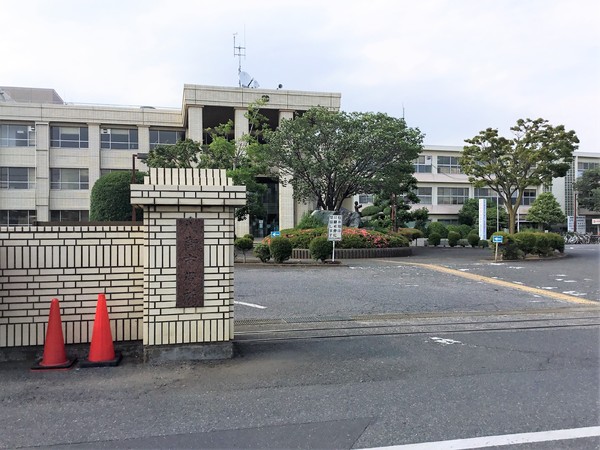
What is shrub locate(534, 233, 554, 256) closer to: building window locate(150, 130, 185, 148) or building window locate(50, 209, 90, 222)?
building window locate(150, 130, 185, 148)

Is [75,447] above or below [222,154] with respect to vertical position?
below

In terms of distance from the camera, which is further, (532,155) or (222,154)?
(532,155)

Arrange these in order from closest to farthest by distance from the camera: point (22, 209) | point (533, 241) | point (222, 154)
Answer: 1. point (533, 241)
2. point (222, 154)
3. point (22, 209)

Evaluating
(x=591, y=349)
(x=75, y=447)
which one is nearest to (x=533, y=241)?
(x=591, y=349)

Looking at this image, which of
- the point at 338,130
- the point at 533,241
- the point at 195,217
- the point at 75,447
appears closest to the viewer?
the point at 75,447

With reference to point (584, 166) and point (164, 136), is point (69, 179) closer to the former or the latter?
point (164, 136)

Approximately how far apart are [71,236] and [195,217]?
140 cm

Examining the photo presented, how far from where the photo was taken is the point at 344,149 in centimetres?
2639

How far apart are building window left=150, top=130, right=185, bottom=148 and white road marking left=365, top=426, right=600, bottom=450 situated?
1681 inches

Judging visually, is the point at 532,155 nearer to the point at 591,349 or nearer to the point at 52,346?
the point at 591,349

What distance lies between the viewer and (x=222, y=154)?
79.5 feet

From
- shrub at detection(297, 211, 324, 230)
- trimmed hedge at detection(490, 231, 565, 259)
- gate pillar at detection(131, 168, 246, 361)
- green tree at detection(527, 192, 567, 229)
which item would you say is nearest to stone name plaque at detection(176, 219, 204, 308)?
gate pillar at detection(131, 168, 246, 361)

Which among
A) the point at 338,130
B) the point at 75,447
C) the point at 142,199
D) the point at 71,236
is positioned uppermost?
the point at 338,130

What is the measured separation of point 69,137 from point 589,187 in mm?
61984
